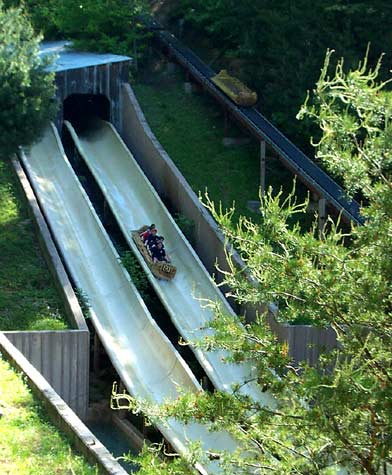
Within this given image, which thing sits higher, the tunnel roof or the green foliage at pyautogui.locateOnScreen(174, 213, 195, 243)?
the tunnel roof

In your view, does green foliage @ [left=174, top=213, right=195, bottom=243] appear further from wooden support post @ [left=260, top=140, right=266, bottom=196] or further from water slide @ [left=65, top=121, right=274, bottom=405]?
wooden support post @ [left=260, top=140, right=266, bottom=196]

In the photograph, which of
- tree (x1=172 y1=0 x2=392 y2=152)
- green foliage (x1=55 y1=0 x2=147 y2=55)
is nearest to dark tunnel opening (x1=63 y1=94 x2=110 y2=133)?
green foliage (x1=55 y1=0 x2=147 y2=55)

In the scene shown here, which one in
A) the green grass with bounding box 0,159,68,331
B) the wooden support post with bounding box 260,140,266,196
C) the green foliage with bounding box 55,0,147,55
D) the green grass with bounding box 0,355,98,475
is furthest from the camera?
the green foliage with bounding box 55,0,147,55

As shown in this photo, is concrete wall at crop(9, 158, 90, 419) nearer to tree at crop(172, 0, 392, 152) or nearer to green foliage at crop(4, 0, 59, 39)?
tree at crop(172, 0, 392, 152)

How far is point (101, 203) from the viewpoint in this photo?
2367 centimetres

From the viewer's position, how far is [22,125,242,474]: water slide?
56.9ft

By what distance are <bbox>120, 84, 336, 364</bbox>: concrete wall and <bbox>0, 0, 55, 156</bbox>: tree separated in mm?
3213

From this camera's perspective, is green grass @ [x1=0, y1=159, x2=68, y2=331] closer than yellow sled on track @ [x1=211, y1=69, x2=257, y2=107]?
Yes

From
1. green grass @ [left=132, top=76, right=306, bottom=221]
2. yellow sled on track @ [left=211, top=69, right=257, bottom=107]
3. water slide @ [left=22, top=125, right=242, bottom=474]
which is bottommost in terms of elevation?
water slide @ [left=22, top=125, right=242, bottom=474]

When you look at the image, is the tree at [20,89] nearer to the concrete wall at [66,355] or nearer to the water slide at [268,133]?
the concrete wall at [66,355]

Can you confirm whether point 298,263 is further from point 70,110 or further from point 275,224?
point 70,110

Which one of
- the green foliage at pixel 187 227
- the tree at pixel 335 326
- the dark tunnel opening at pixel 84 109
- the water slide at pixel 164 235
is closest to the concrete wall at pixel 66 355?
the water slide at pixel 164 235

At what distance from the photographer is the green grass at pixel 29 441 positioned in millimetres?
10806

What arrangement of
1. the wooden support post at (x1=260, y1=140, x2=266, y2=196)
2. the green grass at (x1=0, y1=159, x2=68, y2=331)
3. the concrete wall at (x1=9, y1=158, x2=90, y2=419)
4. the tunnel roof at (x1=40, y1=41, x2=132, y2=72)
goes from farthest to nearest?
the tunnel roof at (x1=40, y1=41, x2=132, y2=72), the wooden support post at (x1=260, y1=140, x2=266, y2=196), the green grass at (x1=0, y1=159, x2=68, y2=331), the concrete wall at (x1=9, y1=158, x2=90, y2=419)
